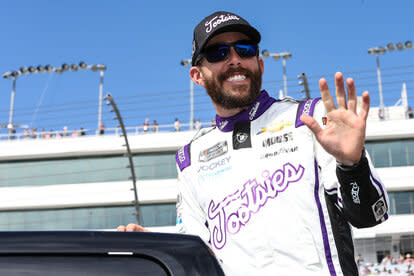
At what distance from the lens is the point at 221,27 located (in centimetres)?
224

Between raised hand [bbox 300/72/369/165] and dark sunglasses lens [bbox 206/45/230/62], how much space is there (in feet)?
2.21

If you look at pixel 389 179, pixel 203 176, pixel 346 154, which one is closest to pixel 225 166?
pixel 203 176

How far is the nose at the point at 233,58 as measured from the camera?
225cm

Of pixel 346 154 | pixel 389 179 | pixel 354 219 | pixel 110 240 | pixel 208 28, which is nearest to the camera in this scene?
pixel 110 240

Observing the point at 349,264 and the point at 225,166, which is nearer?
the point at 349,264

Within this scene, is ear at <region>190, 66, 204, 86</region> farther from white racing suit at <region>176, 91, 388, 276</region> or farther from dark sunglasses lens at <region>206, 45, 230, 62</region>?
white racing suit at <region>176, 91, 388, 276</region>

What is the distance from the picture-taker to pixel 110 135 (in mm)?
33594

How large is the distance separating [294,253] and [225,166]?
513 mm

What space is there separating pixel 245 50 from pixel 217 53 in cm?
14

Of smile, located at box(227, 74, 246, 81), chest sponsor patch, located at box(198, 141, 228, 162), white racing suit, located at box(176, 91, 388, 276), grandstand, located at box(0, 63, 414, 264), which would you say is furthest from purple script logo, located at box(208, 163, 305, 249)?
grandstand, located at box(0, 63, 414, 264)

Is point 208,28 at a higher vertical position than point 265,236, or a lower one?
higher

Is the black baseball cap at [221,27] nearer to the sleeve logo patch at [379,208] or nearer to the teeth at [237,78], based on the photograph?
the teeth at [237,78]

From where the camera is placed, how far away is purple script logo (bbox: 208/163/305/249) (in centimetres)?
195

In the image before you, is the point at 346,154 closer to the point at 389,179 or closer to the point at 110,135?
the point at 389,179
